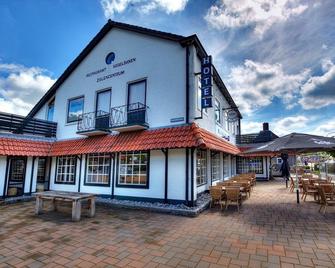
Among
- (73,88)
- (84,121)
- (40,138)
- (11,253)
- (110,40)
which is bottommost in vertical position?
(11,253)

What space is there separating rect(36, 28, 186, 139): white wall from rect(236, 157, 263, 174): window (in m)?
15.0

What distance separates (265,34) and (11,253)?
11.8 m

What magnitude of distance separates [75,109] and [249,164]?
56.1ft

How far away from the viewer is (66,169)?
1234cm

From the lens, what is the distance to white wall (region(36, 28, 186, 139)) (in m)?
9.27

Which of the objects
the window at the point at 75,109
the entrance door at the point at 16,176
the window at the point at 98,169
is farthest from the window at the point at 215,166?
the entrance door at the point at 16,176

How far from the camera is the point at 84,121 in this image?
1198cm

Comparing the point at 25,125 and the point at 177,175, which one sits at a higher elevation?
the point at 25,125

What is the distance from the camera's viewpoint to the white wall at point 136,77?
9266 millimetres

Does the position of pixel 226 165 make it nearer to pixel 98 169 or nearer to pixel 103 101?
pixel 98 169

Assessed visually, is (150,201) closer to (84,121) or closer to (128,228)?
(128,228)

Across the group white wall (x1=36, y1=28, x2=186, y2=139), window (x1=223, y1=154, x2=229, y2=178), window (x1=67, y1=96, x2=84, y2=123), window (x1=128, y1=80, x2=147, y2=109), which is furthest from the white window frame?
window (x1=67, y1=96, x2=84, y2=123)

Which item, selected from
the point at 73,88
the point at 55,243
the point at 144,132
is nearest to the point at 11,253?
the point at 55,243

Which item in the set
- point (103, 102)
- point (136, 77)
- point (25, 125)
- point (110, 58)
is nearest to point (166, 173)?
point (136, 77)
